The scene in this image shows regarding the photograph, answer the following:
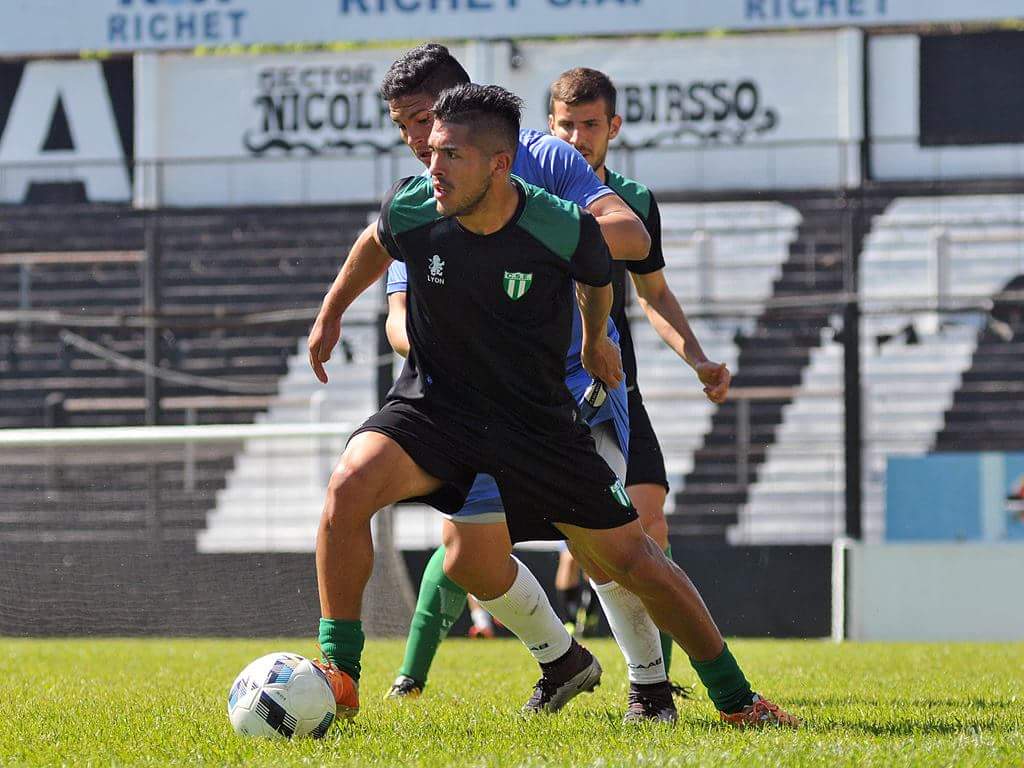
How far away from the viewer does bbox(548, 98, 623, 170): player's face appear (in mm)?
5844

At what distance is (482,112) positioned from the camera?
4590mm

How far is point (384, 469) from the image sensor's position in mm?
4613

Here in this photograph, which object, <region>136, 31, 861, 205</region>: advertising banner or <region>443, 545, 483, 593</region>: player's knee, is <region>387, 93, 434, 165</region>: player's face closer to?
<region>443, 545, 483, 593</region>: player's knee

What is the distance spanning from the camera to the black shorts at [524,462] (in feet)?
15.3

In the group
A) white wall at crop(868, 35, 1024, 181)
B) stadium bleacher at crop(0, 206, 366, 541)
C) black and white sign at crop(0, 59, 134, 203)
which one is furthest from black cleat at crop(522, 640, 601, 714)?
black and white sign at crop(0, 59, 134, 203)

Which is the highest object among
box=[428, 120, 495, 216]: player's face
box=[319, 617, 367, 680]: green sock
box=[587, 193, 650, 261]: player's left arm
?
box=[428, 120, 495, 216]: player's face

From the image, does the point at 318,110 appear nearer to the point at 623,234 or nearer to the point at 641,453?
the point at 641,453

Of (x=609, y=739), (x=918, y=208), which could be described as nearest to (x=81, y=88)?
(x=918, y=208)

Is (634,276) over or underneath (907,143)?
underneath

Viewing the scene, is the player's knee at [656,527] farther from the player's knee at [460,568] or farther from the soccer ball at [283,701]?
the soccer ball at [283,701]

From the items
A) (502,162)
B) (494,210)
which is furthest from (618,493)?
(502,162)

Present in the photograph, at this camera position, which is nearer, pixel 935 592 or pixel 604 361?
pixel 604 361

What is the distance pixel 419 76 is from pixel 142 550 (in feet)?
24.0

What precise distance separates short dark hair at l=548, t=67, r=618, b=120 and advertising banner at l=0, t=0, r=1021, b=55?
488 inches
